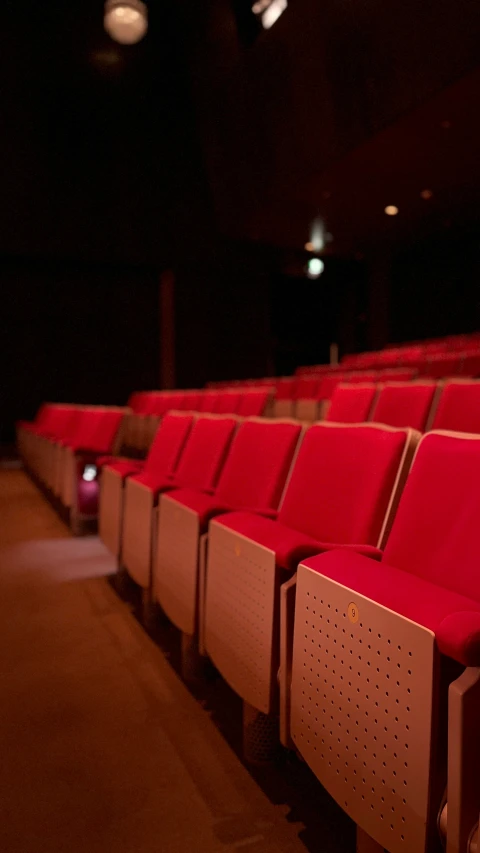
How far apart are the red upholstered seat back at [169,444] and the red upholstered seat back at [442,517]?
1044mm

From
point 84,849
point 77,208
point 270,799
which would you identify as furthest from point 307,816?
point 77,208

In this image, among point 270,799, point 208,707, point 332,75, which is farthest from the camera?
point 332,75

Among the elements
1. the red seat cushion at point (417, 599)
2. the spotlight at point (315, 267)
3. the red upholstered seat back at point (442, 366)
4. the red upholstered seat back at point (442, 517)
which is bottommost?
the red seat cushion at point (417, 599)

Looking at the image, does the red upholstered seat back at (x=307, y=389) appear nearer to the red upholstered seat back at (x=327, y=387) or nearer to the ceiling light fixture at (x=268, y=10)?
the red upholstered seat back at (x=327, y=387)

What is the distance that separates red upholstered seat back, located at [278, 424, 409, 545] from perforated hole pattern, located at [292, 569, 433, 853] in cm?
19

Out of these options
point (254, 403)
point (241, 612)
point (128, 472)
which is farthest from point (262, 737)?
point (254, 403)

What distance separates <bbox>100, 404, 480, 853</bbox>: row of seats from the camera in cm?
52

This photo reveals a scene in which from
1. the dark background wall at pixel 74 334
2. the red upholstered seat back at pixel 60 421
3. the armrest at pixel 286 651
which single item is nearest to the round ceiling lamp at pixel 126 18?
the dark background wall at pixel 74 334

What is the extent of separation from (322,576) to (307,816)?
33 cm

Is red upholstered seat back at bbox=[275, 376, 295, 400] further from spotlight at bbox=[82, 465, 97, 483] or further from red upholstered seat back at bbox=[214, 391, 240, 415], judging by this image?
spotlight at bbox=[82, 465, 97, 483]

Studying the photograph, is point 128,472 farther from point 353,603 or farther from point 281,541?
point 353,603

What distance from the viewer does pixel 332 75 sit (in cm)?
381

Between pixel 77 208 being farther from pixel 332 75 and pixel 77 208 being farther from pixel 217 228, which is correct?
pixel 332 75

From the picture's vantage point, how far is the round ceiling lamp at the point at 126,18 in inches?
171
